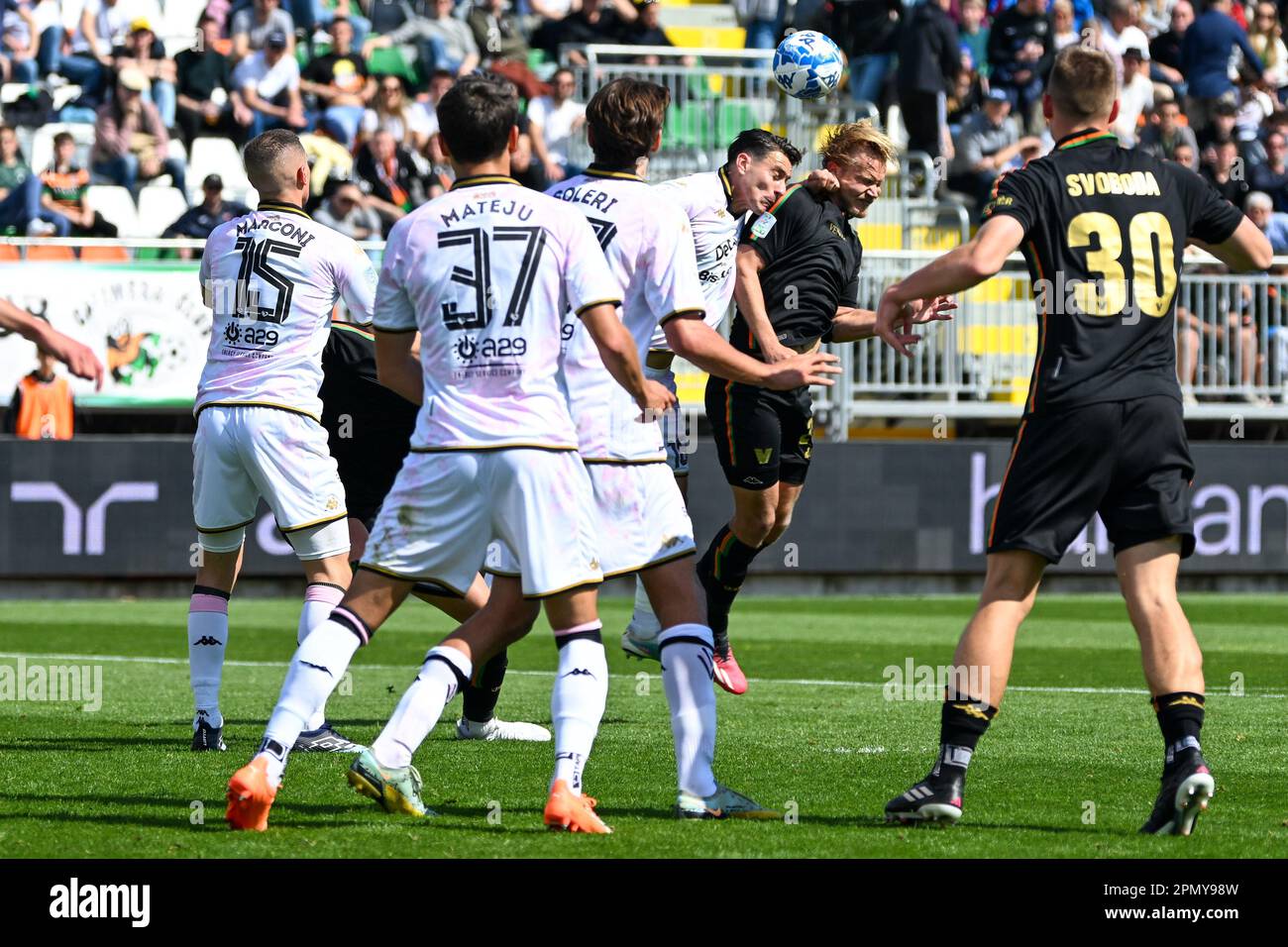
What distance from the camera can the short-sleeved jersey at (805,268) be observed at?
976 cm

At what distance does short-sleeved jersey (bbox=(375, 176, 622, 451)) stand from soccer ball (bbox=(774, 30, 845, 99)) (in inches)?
234

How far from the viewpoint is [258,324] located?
7992mm

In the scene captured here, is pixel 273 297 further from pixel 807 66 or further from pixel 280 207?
pixel 807 66

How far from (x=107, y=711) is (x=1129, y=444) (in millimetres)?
5551

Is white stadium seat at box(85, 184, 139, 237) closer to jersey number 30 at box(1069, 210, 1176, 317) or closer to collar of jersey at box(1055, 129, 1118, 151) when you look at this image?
collar of jersey at box(1055, 129, 1118, 151)

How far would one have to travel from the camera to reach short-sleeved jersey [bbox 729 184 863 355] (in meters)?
9.76

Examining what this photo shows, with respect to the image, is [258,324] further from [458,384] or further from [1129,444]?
[1129,444]

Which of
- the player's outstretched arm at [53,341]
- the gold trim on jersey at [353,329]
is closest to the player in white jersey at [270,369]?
the gold trim on jersey at [353,329]

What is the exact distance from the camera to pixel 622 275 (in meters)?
6.32

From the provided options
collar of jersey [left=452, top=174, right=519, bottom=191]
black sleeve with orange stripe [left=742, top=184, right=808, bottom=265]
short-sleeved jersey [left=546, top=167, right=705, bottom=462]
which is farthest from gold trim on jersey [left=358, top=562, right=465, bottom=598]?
black sleeve with orange stripe [left=742, top=184, right=808, bottom=265]

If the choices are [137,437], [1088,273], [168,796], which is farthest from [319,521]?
[137,437]

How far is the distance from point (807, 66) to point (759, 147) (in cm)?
261

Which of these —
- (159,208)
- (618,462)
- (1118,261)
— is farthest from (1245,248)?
(159,208)

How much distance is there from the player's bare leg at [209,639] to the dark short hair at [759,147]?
114 inches
